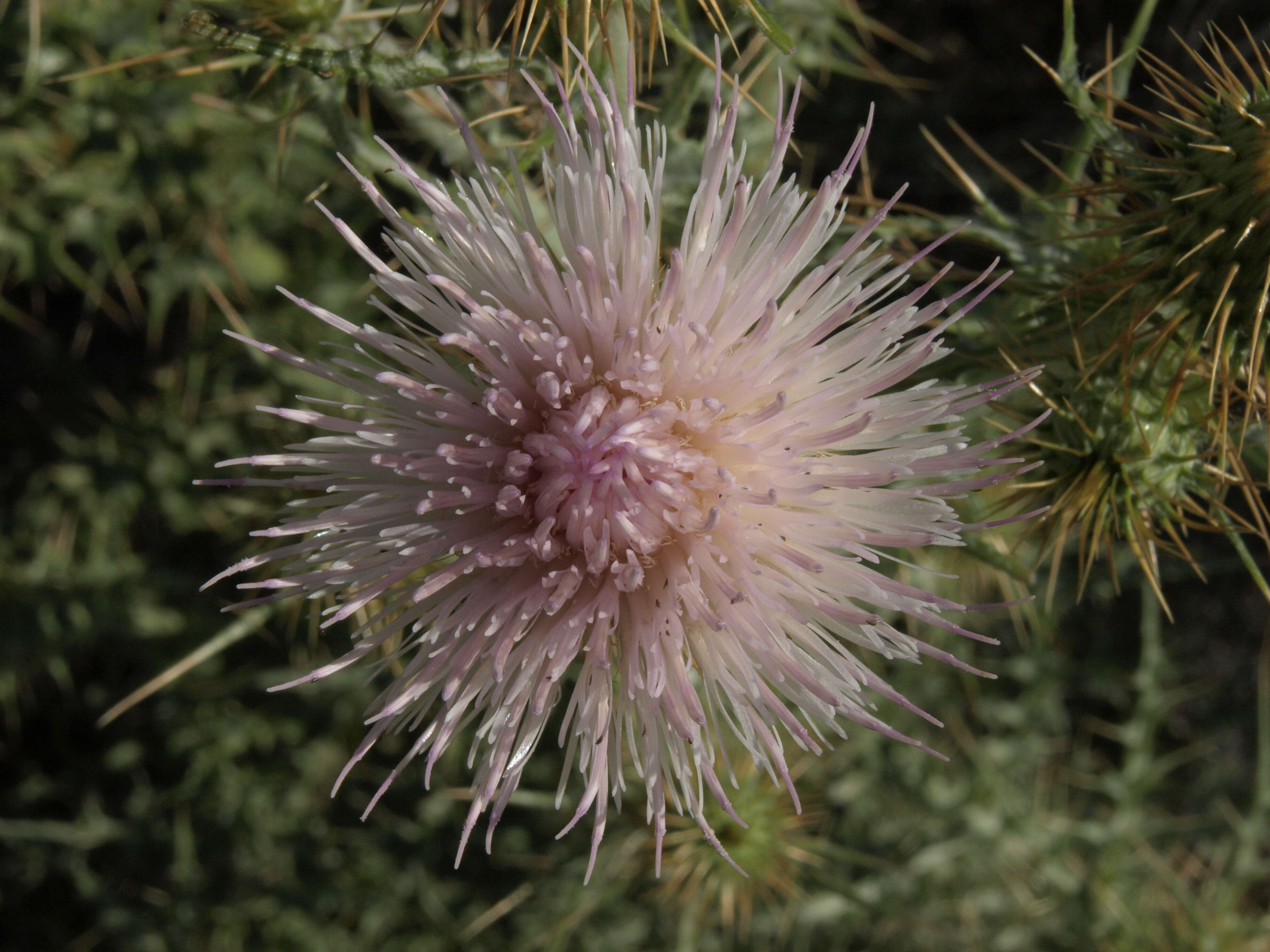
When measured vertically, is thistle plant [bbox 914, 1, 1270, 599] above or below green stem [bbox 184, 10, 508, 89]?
above

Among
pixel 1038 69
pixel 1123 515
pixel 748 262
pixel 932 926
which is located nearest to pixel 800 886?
pixel 932 926

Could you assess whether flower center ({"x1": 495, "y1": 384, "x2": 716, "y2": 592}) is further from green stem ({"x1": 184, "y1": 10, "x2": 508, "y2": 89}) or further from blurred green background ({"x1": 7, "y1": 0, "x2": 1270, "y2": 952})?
blurred green background ({"x1": 7, "y1": 0, "x2": 1270, "y2": 952})

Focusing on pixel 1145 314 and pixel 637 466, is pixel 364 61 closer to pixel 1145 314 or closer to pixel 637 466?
pixel 637 466

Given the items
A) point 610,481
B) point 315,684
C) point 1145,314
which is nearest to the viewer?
point 610,481

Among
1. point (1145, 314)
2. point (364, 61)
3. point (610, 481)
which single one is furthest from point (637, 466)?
point (1145, 314)

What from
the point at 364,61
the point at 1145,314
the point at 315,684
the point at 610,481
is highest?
the point at 1145,314

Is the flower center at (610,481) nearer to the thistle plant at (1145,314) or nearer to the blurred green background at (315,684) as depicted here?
the thistle plant at (1145,314)

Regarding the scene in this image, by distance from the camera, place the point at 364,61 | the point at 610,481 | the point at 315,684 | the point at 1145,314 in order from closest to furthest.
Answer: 1. the point at 610,481
2. the point at 364,61
3. the point at 1145,314
4. the point at 315,684

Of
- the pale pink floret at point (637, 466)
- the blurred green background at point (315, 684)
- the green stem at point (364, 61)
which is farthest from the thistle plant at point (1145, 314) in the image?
the green stem at point (364, 61)

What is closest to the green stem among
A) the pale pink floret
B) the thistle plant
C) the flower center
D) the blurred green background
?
the pale pink floret
